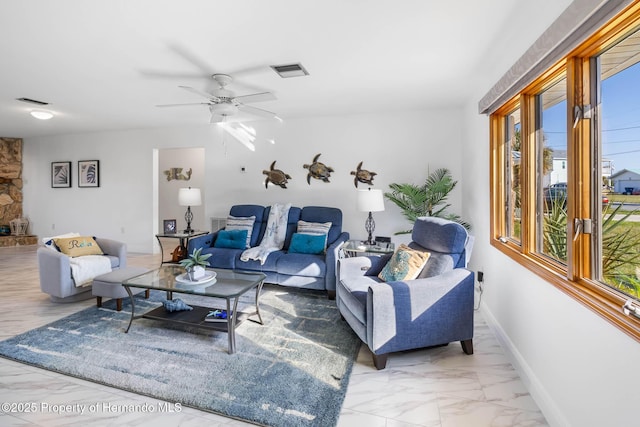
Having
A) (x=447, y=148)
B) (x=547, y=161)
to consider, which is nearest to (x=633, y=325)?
(x=547, y=161)

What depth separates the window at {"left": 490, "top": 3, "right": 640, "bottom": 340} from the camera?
131 centimetres

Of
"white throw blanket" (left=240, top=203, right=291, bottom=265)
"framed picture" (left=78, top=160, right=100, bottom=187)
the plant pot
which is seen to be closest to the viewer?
the plant pot

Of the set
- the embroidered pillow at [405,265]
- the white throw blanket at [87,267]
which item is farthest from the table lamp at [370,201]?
the white throw blanket at [87,267]

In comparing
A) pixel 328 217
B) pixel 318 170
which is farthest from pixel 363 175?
pixel 328 217

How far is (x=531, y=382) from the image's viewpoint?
76.5 inches

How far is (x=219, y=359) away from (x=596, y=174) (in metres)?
2.46

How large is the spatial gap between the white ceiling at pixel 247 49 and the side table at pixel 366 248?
70.1 inches

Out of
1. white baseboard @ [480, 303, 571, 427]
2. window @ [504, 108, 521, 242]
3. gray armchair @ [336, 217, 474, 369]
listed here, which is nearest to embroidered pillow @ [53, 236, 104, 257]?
gray armchair @ [336, 217, 474, 369]

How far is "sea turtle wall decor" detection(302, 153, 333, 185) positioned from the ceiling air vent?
183 centimetres

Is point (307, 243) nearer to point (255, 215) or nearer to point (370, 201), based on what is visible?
point (370, 201)

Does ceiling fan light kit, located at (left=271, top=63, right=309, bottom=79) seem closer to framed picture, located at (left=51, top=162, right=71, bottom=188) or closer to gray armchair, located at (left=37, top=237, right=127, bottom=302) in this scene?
gray armchair, located at (left=37, top=237, right=127, bottom=302)

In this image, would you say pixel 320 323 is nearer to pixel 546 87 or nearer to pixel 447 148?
pixel 546 87

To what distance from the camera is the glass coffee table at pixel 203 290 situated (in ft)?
8.25

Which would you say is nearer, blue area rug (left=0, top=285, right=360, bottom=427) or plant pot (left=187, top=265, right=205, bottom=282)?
blue area rug (left=0, top=285, right=360, bottom=427)
